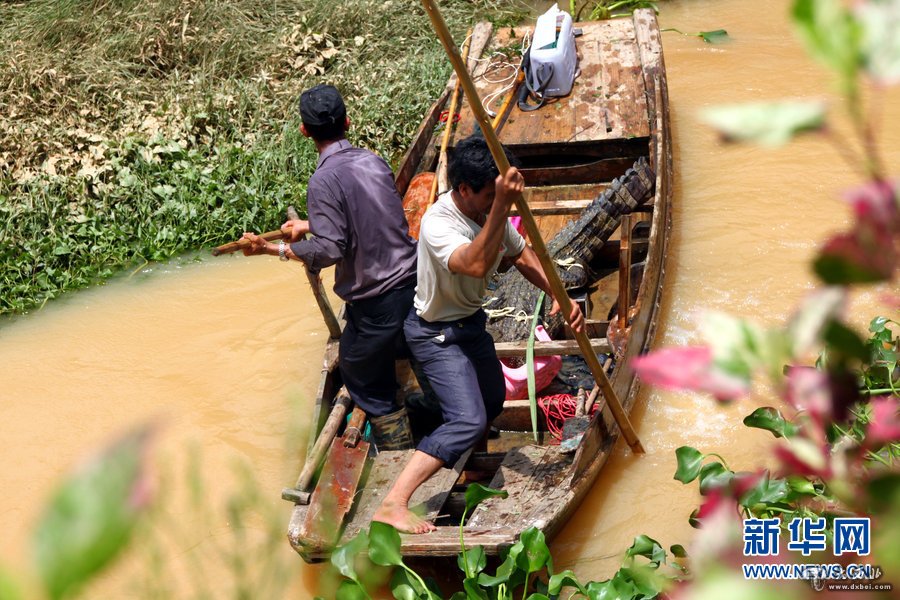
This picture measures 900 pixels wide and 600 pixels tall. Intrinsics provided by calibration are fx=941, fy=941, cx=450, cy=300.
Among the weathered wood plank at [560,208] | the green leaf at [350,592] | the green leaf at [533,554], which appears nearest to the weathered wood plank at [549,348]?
the weathered wood plank at [560,208]

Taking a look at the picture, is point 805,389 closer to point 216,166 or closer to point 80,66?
point 216,166

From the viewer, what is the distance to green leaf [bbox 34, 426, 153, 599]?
0.46 meters

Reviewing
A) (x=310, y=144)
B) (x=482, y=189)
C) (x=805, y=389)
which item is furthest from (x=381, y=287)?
(x=310, y=144)

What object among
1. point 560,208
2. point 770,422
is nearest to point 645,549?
point 770,422

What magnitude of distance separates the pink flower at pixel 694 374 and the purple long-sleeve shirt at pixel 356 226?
140 inches

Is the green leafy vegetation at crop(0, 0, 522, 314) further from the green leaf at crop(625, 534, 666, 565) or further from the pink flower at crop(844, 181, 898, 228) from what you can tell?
the pink flower at crop(844, 181, 898, 228)

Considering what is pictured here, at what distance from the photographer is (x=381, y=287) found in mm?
4262

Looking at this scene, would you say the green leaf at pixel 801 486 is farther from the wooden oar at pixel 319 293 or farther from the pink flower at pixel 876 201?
the pink flower at pixel 876 201

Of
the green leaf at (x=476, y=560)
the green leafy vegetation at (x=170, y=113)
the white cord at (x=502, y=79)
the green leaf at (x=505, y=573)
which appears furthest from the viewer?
the green leafy vegetation at (x=170, y=113)

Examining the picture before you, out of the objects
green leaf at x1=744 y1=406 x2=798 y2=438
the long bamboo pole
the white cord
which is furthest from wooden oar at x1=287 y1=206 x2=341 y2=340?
the white cord

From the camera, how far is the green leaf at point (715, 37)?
10117mm

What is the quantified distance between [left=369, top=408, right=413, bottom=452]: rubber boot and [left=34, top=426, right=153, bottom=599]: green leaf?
415cm

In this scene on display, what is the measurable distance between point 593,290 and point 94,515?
568cm

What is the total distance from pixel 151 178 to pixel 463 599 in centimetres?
561
